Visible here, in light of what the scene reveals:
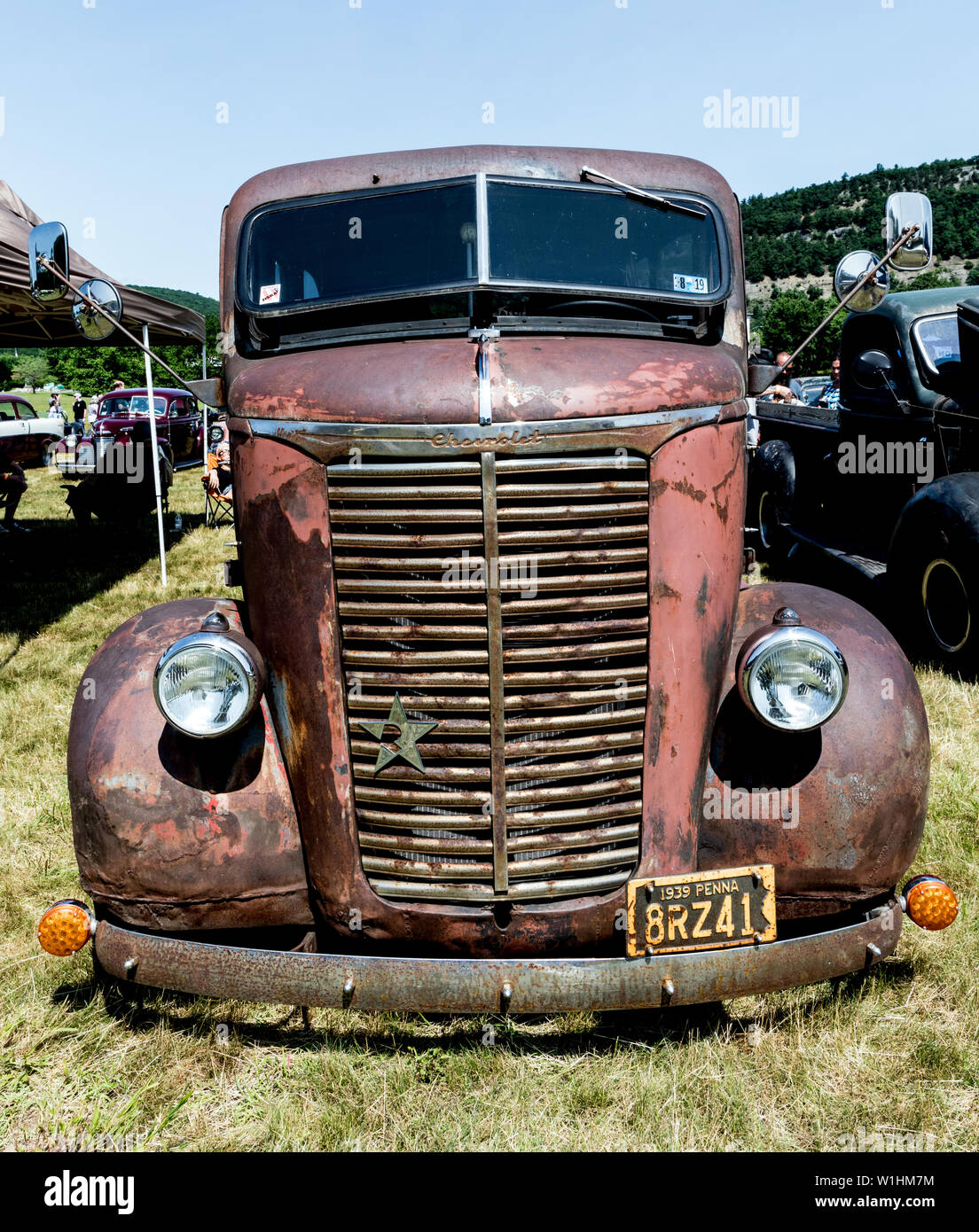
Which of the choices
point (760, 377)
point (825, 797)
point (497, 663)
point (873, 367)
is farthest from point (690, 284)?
point (873, 367)

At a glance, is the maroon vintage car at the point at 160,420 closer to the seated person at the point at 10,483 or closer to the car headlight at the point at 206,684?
the seated person at the point at 10,483

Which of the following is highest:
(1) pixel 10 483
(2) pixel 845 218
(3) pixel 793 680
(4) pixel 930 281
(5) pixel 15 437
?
(2) pixel 845 218

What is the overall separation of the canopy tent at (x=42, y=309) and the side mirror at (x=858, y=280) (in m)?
5.15

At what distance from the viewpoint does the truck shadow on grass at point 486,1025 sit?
9.23 feet

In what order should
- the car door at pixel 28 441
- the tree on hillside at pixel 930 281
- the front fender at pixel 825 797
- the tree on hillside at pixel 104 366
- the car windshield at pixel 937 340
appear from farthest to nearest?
1. the tree on hillside at pixel 104 366
2. the tree on hillside at pixel 930 281
3. the car door at pixel 28 441
4. the car windshield at pixel 937 340
5. the front fender at pixel 825 797

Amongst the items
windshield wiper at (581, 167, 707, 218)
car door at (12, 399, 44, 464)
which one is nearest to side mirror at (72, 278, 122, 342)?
windshield wiper at (581, 167, 707, 218)

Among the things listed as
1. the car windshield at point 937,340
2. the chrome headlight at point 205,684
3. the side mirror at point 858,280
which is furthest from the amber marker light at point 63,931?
the car windshield at point 937,340

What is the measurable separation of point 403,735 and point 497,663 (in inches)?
13.0

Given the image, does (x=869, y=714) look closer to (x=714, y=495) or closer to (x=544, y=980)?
(x=714, y=495)

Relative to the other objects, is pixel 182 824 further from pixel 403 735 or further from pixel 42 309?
pixel 42 309

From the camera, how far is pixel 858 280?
3.63 m

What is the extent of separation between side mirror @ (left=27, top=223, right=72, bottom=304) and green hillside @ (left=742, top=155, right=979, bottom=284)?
5994cm
